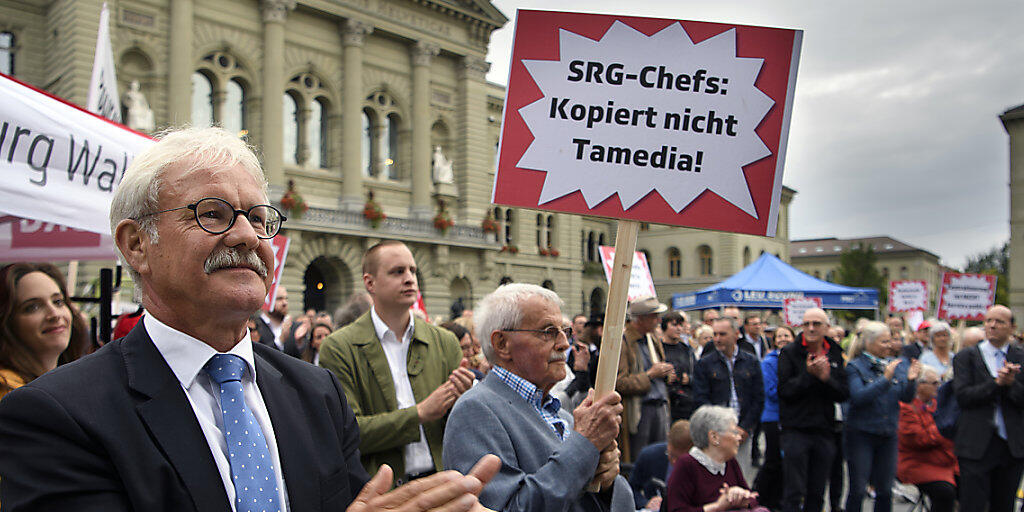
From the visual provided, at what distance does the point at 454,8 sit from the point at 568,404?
25.9m

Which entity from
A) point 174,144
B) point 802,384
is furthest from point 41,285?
point 802,384

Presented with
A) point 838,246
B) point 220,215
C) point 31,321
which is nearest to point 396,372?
point 31,321

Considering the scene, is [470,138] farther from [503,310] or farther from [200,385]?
[200,385]

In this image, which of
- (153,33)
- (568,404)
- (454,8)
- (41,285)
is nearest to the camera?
(41,285)

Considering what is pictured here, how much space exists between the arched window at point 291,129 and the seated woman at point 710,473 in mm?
23384

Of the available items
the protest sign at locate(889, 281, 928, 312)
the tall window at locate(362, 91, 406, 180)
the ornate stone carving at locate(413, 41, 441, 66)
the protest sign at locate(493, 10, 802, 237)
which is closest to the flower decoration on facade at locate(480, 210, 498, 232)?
the tall window at locate(362, 91, 406, 180)

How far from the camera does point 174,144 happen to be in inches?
63.9

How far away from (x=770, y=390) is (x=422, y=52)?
23.3 meters

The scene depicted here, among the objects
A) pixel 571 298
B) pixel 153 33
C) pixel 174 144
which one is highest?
pixel 153 33

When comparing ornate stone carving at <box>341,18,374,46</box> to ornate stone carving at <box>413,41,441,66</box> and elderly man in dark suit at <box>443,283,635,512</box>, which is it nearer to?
ornate stone carving at <box>413,41,441,66</box>

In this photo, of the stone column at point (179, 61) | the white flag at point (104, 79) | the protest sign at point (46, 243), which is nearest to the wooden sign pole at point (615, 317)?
the protest sign at point (46, 243)

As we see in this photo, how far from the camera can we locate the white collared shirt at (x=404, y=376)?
12.0 ft

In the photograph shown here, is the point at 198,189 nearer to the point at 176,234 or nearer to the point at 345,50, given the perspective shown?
the point at 176,234

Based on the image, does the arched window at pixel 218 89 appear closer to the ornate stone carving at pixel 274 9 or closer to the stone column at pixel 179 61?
the stone column at pixel 179 61
